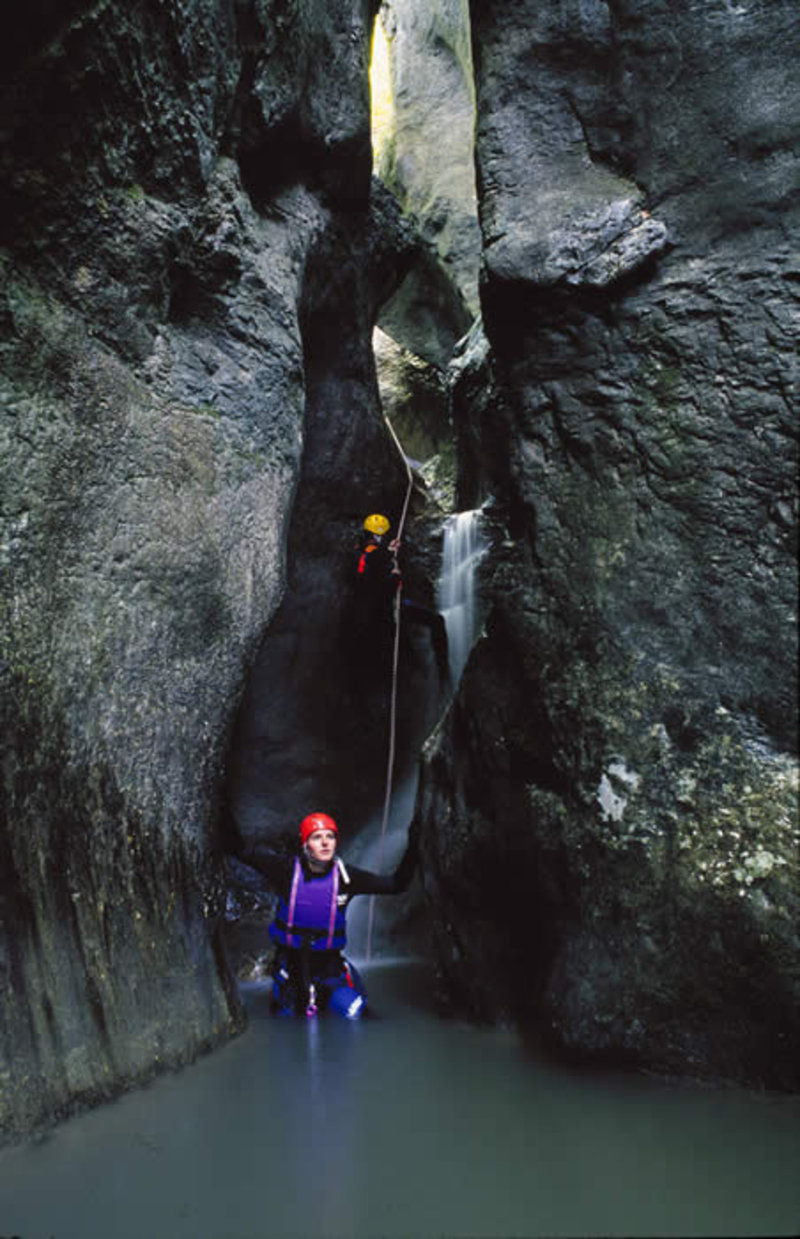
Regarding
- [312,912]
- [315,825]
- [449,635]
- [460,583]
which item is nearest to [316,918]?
[312,912]

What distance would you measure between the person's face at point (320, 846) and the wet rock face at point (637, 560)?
831 millimetres

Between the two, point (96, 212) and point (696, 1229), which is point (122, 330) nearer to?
point (96, 212)

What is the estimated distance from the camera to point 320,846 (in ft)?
17.4

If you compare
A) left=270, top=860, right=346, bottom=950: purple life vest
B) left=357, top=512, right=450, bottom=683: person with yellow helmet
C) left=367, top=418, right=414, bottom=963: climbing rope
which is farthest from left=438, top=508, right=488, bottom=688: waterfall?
left=270, top=860, right=346, bottom=950: purple life vest

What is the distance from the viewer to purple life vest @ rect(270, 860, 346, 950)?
5270mm

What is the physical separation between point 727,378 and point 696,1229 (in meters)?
4.06

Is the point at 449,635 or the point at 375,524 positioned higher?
the point at 375,524

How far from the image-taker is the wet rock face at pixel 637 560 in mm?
4133

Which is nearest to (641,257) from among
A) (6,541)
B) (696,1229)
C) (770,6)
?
(770,6)

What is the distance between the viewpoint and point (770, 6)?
4.93m

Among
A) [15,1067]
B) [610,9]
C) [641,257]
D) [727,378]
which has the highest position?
[610,9]

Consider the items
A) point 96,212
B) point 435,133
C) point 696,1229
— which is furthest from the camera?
point 435,133

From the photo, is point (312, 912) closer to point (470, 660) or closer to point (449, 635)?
point (470, 660)

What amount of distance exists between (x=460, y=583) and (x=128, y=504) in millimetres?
6109
